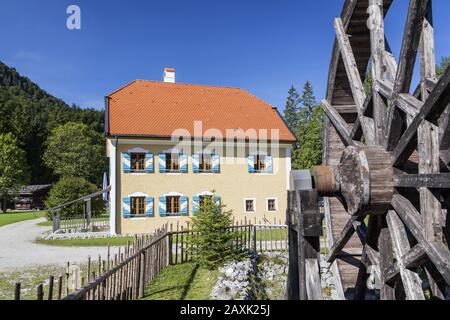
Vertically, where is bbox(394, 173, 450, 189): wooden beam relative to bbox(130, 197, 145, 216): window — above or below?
above

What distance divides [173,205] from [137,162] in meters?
3.05

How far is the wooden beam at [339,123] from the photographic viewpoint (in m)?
4.25

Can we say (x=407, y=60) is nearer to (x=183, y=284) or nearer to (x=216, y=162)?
(x=183, y=284)

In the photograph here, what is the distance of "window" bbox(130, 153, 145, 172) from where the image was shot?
17906mm

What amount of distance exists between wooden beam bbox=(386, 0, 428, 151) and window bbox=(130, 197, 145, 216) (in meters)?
16.1

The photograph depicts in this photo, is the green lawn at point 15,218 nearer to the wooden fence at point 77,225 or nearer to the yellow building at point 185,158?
the wooden fence at point 77,225

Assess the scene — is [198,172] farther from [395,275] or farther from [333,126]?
[395,275]

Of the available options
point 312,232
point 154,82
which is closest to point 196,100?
point 154,82

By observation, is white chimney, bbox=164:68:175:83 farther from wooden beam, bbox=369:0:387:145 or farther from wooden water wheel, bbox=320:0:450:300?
wooden beam, bbox=369:0:387:145

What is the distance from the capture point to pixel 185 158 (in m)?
18.6

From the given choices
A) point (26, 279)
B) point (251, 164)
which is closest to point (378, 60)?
point (26, 279)

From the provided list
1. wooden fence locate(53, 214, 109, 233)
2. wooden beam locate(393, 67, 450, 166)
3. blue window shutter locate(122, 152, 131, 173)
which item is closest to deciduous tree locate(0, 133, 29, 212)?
wooden fence locate(53, 214, 109, 233)
